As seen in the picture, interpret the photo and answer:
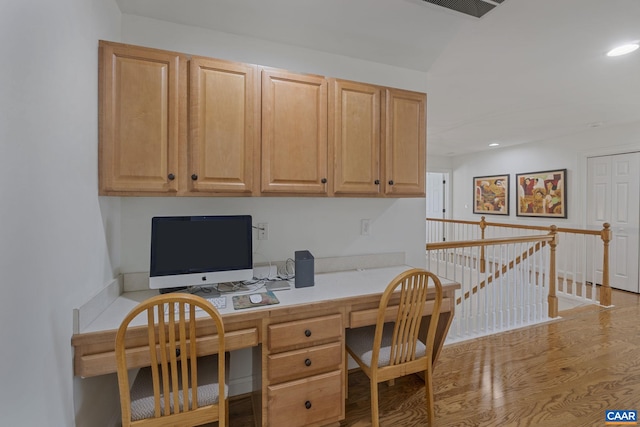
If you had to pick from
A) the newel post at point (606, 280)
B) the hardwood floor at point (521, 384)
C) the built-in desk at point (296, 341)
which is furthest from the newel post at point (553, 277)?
the built-in desk at point (296, 341)

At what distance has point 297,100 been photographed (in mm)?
1824

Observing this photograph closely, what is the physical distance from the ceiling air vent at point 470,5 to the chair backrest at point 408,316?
1573 mm

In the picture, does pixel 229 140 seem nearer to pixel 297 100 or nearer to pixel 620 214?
pixel 297 100

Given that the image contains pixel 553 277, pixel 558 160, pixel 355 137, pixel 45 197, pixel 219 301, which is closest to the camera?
pixel 45 197

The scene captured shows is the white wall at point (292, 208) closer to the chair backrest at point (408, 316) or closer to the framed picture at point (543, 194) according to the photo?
the chair backrest at point (408, 316)

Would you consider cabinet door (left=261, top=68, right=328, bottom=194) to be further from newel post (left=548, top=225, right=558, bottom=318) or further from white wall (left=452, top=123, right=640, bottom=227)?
white wall (left=452, top=123, right=640, bottom=227)

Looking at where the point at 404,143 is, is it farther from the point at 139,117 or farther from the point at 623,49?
the point at 623,49

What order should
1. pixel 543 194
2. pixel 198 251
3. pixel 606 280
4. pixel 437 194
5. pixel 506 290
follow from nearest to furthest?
pixel 198 251 < pixel 506 290 < pixel 606 280 < pixel 543 194 < pixel 437 194

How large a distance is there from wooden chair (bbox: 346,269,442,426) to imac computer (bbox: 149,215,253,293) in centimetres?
82

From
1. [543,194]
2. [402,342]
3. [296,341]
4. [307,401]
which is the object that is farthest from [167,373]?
[543,194]

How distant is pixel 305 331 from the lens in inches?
60.9

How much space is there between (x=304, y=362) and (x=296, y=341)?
0.41ft

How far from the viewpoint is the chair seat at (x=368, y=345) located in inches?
65.0

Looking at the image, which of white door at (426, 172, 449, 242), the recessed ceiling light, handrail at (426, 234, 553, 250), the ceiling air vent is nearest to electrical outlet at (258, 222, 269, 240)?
handrail at (426, 234, 553, 250)
